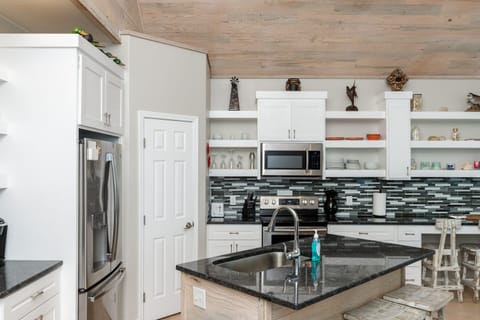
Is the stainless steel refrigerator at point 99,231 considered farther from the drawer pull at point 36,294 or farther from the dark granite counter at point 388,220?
the dark granite counter at point 388,220

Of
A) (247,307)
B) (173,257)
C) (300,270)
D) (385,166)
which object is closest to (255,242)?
(173,257)

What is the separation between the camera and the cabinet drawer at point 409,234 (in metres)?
4.57

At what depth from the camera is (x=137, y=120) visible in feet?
12.2

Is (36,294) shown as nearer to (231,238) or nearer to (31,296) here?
(31,296)

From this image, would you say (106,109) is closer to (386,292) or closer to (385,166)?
(386,292)

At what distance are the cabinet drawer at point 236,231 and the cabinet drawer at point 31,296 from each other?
2160 mm

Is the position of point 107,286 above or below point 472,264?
above

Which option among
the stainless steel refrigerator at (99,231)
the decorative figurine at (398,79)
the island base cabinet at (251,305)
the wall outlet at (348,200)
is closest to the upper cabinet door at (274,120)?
the wall outlet at (348,200)

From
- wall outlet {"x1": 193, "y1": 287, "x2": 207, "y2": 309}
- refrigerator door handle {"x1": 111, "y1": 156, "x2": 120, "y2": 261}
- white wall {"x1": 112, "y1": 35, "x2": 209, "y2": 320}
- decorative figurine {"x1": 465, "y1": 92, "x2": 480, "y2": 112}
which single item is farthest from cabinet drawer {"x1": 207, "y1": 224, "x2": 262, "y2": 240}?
decorative figurine {"x1": 465, "y1": 92, "x2": 480, "y2": 112}

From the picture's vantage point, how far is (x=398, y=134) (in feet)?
15.8

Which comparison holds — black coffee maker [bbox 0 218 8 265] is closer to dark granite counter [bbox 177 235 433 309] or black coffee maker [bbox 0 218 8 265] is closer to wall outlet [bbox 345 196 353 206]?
dark granite counter [bbox 177 235 433 309]

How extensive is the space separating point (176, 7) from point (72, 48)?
1791mm

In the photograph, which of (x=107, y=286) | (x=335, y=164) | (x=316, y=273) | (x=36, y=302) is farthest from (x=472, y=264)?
(x=36, y=302)

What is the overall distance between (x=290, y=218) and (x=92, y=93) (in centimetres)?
279
